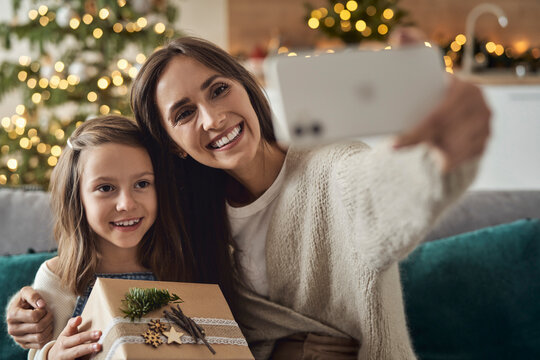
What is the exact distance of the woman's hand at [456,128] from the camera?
620mm

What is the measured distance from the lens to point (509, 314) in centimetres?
137

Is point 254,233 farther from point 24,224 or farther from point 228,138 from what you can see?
point 24,224

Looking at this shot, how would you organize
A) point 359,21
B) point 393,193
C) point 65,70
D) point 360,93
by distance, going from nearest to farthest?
1. point 360,93
2. point 393,193
3. point 65,70
4. point 359,21

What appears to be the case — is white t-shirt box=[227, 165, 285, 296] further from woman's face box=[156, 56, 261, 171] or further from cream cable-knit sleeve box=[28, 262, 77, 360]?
cream cable-knit sleeve box=[28, 262, 77, 360]

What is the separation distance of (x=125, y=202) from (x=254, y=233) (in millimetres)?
317

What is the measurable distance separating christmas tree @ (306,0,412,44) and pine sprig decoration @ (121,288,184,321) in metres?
2.78

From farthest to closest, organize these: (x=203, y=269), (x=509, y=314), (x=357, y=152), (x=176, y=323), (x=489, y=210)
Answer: (x=489, y=210)
(x=509, y=314)
(x=203, y=269)
(x=357, y=152)
(x=176, y=323)

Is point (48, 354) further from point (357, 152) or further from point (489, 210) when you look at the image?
point (489, 210)

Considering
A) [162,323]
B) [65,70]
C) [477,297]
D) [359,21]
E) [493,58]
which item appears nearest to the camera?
[162,323]

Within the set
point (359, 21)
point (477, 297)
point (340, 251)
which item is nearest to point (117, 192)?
point (340, 251)

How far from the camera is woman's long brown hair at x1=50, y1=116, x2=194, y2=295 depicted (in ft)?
3.77

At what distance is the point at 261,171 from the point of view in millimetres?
1215

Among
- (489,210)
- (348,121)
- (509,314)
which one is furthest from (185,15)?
(348,121)

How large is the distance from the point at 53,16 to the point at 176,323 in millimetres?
2425
